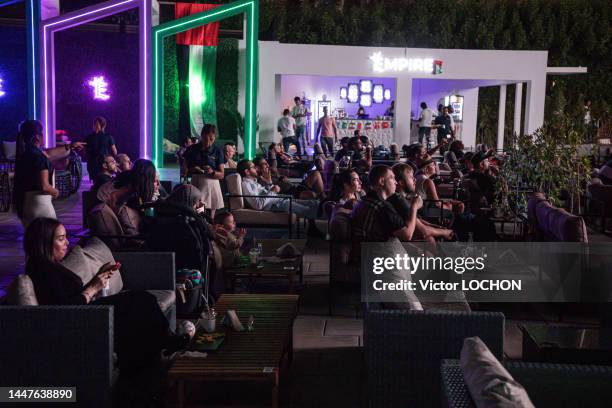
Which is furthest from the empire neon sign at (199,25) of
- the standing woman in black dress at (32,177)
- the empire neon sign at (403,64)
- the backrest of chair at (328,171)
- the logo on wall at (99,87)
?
the empire neon sign at (403,64)

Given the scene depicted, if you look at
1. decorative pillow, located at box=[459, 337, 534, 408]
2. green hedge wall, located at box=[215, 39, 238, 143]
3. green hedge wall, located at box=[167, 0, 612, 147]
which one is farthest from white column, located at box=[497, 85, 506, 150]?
decorative pillow, located at box=[459, 337, 534, 408]

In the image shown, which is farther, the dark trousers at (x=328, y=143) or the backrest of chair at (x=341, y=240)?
the dark trousers at (x=328, y=143)

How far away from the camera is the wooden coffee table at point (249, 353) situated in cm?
400

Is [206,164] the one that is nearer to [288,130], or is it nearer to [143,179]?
[143,179]

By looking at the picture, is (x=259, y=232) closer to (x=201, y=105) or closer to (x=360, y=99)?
(x=201, y=105)

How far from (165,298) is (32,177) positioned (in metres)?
2.45

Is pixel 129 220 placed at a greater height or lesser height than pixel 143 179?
lesser

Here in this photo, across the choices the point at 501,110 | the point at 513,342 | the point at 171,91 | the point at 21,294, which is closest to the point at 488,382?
the point at 21,294

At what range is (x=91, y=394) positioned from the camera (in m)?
4.07

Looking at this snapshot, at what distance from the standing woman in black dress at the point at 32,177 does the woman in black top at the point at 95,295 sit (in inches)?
105

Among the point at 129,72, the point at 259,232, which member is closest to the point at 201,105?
the point at 129,72

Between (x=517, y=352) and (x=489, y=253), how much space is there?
7.46 feet

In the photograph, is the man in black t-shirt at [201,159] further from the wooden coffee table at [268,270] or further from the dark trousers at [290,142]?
the dark trousers at [290,142]

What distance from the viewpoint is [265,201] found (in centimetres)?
937
